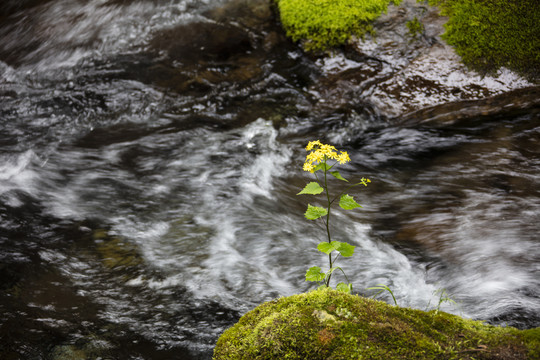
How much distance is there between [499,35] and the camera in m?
5.54

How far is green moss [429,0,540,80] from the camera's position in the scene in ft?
17.8

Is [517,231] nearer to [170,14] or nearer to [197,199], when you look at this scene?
[197,199]

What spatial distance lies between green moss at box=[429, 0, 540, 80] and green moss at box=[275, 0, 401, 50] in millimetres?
1172

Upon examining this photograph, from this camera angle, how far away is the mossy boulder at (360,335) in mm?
1762

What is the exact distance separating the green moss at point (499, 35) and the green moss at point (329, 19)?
3.85 ft

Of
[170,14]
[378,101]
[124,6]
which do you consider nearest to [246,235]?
[378,101]

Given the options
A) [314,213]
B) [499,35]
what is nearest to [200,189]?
[314,213]

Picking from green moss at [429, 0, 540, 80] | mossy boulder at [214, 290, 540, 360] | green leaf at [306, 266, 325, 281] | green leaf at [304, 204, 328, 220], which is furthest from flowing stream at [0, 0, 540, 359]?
green leaf at [304, 204, 328, 220]

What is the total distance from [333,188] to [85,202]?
2775 mm

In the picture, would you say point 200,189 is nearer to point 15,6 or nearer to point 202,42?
point 202,42

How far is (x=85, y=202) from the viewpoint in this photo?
465cm

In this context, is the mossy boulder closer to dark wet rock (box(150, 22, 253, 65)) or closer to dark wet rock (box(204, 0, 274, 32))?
dark wet rock (box(150, 22, 253, 65))

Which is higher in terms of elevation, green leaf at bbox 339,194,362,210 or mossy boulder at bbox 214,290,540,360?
green leaf at bbox 339,194,362,210

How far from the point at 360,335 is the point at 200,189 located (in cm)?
327
